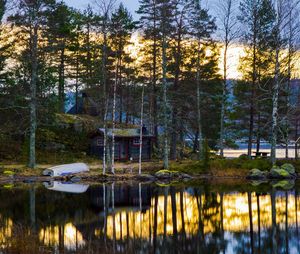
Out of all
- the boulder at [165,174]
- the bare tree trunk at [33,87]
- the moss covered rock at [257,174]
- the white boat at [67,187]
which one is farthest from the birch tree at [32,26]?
the moss covered rock at [257,174]

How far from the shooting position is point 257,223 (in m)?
17.9

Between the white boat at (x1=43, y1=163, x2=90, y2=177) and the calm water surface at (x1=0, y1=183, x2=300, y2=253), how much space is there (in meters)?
4.23

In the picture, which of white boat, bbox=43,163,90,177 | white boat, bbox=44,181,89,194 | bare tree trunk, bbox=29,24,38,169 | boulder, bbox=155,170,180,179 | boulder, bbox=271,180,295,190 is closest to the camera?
white boat, bbox=44,181,89,194

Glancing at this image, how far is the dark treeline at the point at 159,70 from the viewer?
3444cm

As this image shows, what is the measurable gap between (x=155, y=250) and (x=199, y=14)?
101ft

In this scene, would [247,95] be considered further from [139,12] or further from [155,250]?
[155,250]

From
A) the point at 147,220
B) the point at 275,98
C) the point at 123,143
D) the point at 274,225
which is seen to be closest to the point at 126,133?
the point at 123,143

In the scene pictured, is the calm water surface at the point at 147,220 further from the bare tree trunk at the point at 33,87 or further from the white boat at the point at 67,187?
the bare tree trunk at the point at 33,87

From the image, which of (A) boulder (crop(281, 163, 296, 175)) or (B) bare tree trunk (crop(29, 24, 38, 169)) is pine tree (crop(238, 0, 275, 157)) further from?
(B) bare tree trunk (crop(29, 24, 38, 169))

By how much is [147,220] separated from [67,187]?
11.5 metres

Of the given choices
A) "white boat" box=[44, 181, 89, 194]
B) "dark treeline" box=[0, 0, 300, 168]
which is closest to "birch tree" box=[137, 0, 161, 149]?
"dark treeline" box=[0, 0, 300, 168]

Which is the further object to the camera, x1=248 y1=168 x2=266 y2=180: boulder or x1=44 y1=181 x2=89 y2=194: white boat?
x1=248 y1=168 x2=266 y2=180: boulder

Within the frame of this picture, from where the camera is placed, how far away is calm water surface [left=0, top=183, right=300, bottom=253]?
1369 centimetres

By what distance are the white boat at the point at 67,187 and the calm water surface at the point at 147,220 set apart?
0.20 ft
